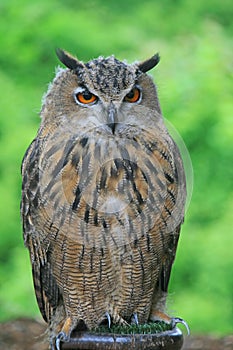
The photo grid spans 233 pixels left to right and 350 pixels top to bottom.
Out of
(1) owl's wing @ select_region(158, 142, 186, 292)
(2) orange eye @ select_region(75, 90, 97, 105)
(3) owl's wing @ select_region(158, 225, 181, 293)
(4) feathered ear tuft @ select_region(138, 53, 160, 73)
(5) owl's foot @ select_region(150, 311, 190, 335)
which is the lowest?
(5) owl's foot @ select_region(150, 311, 190, 335)

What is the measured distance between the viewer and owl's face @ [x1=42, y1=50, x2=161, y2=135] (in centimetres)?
197

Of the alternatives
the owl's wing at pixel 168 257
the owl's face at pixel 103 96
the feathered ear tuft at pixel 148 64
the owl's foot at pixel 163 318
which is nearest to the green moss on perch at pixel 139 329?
the owl's foot at pixel 163 318

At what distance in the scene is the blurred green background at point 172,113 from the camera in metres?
2.95

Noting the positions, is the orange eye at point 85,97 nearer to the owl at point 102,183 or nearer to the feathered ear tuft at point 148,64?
the owl at point 102,183

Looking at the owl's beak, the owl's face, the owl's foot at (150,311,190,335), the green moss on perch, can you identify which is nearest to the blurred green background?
the owl's foot at (150,311,190,335)

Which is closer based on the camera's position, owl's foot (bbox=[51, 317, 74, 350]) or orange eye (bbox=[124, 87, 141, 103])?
orange eye (bbox=[124, 87, 141, 103])

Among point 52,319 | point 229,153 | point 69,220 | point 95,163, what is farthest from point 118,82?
point 229,153

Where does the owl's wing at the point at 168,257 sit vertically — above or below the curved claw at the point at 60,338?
above

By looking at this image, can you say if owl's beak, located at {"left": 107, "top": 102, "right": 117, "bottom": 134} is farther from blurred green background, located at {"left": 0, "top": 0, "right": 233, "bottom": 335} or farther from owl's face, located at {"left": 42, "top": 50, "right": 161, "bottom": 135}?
blurred green background, located at {"left": 0, "top": 0, "right": 233, "bottom": 335}

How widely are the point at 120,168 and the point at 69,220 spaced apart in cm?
21

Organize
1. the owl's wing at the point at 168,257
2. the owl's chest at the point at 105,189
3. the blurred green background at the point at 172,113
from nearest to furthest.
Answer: the owl's chest at the point at 105,189 → the owl's wing at the point at 168,257 → the blurred green background at the point at 172,113

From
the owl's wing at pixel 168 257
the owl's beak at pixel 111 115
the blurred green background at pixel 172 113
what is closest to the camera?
the owl's beak at pixel 111 115

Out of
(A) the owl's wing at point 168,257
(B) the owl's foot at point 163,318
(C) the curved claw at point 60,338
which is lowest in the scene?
(C) the curved claw at point 60,338

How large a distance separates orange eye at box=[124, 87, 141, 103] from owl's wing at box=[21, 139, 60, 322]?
326 millimetres
